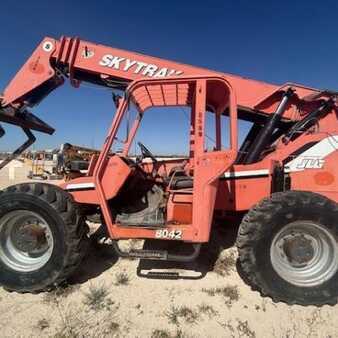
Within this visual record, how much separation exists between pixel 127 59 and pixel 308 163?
327 cm

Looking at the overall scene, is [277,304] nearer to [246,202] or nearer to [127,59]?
[246,202]

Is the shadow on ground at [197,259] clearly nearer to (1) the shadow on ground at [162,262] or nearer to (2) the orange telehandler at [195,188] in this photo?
(1) the shadow on ground at [162,262]

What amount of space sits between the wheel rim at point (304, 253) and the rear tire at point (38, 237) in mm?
2667

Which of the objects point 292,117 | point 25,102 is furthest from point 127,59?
point 292,117

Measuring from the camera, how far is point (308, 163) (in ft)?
16.8

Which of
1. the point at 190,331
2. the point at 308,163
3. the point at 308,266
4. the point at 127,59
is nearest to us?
the point at 190,331

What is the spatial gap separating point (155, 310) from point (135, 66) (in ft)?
12.1

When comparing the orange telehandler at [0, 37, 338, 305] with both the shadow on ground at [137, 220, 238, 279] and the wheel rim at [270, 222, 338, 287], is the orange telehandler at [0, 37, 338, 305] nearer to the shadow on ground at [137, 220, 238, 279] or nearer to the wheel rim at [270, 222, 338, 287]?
the wheel rim at [270, 222, 338, 287]

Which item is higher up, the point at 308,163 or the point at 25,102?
the point at 25,102

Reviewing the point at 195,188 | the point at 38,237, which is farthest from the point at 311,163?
the point at 38,237

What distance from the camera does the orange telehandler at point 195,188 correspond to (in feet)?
14.6

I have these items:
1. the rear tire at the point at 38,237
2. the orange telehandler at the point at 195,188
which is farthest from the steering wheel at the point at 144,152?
the rear tire at the point at 38,237

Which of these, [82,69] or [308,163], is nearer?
[308,163]

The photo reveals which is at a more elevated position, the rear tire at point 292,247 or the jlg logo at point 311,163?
the jlg logo at point 311,163
